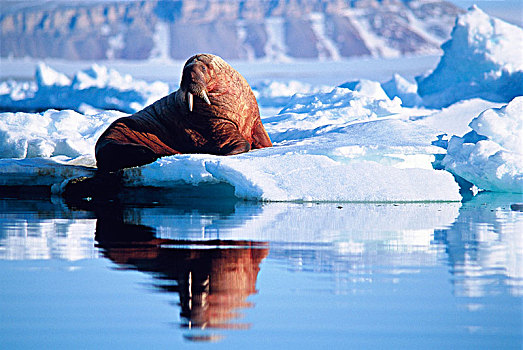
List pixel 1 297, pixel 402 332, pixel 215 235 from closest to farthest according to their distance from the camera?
pixel 402 332, pixel 1 297, pixel 215 235

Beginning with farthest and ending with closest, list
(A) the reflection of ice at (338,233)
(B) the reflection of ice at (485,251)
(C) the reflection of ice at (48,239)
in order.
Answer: (C) the reflection of ice at (48,239)
(A) the reflection of ice at (338,233)
(B) the reflection of ice at (485,251)

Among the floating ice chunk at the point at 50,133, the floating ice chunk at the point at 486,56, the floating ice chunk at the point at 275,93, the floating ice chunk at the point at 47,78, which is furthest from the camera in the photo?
the floating ice chunk at the point at 47,78

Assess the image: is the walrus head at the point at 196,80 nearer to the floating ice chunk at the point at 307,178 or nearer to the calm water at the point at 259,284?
the floating ice chunk at the point at 307,178

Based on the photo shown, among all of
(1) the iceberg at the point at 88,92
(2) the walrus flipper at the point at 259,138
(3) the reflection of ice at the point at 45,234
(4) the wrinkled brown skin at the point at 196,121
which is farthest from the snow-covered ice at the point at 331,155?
(1) the iceberg at the point at 88,92

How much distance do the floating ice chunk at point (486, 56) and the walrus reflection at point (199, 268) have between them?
1413cm

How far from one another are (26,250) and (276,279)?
170cm

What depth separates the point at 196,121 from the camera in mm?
9898

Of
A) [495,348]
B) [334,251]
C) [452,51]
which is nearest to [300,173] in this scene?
[334,251]

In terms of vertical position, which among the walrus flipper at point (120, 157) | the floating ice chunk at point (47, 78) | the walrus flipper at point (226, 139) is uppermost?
the floating ice chunk at point (47, 78)

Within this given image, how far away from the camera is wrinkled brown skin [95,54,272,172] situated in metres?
9.59

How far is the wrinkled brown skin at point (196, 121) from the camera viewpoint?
→ 959cm

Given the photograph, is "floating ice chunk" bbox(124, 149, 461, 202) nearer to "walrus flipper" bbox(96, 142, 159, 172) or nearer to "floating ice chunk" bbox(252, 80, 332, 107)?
"walrus flipper" bbox(96, 142, 159, 172)

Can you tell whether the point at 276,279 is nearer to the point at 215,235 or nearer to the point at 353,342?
the point at 353,342

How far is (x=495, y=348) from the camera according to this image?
249cm
